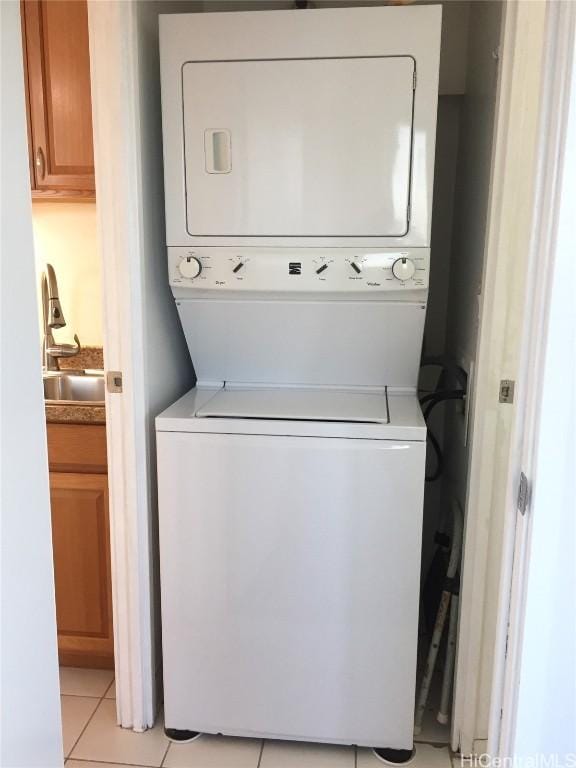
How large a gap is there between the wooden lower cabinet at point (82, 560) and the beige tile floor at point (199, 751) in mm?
222

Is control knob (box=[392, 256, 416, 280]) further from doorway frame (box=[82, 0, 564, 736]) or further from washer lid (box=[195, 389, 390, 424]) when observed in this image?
washer lid (box=[195, 389, 390, 424])

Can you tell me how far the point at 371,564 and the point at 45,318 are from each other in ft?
4.83

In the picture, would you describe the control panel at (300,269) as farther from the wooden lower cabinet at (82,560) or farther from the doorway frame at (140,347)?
the wooden lower cabinet at (82,560)

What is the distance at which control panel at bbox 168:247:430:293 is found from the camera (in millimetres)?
1586

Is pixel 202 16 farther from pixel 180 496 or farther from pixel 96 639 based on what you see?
pixel 96 639

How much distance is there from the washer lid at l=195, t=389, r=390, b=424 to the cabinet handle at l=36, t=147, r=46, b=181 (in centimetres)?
91

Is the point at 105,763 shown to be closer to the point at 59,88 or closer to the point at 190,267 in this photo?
the point at 190,267

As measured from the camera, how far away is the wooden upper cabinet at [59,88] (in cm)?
185

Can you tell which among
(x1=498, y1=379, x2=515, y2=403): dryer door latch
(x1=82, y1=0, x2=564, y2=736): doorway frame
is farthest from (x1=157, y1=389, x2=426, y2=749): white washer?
(x1=498, y1=379, x2=515, y2=403): dryer door latch

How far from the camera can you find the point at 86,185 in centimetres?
196

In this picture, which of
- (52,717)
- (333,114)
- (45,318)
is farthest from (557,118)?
(45,318)

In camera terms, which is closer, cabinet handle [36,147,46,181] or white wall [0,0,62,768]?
white wall [0,0,62,768]

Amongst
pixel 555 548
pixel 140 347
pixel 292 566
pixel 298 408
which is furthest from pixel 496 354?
pixel 140 347

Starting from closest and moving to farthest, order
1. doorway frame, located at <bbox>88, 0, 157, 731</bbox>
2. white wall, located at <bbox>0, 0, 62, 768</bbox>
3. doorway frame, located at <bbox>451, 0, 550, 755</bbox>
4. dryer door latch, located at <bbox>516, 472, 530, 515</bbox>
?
white wall, located at <bbox>0, 0, 62, 768</bbox> < dryer door latch, located at <bbox>516, 472, 530, 515</bbox> < doorway frame, located at <bbox>451, 0, 550, 755</bbox> < doorway frame, located at <bbox>88, 0, 157, 731</bbox>
